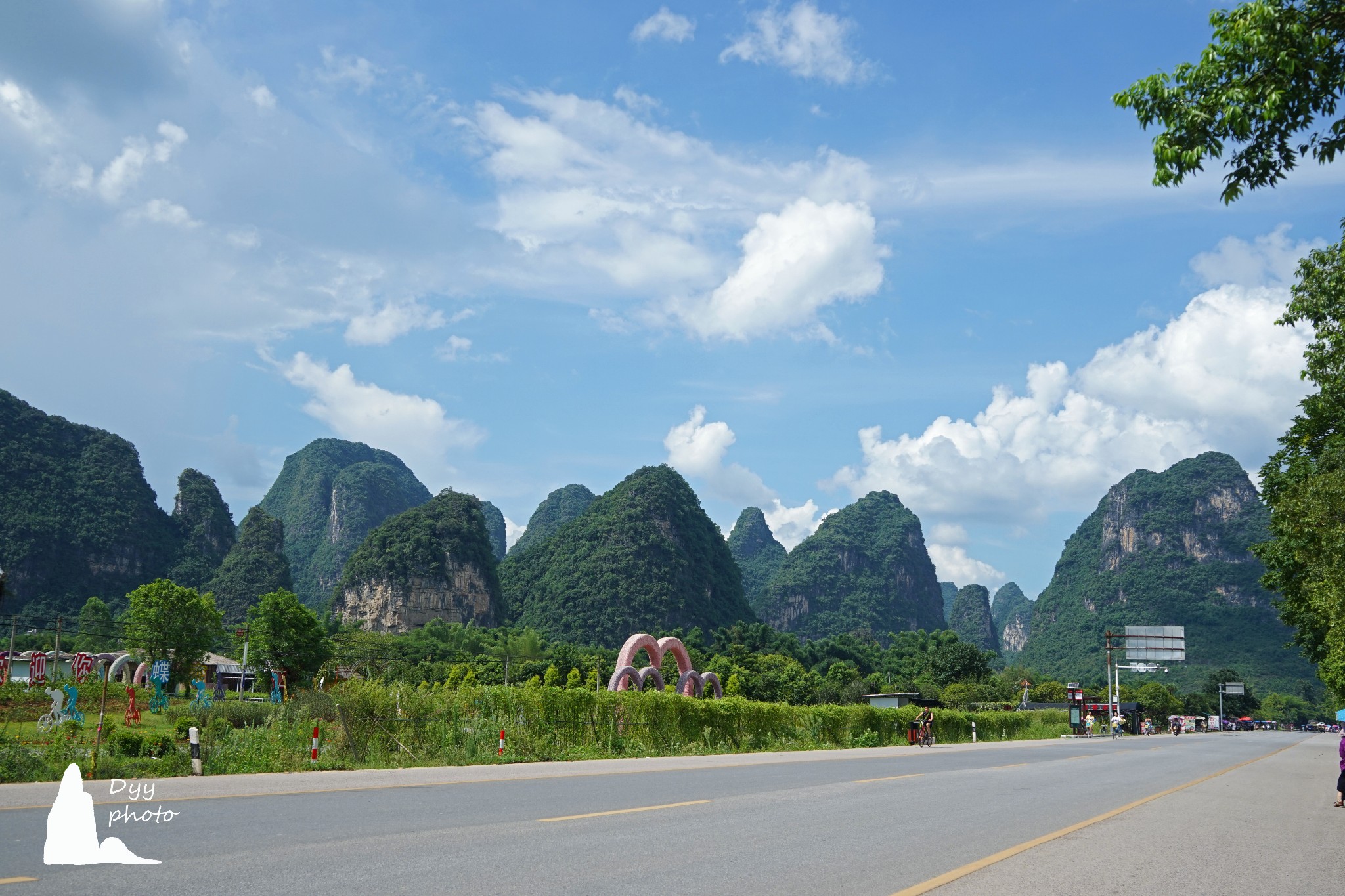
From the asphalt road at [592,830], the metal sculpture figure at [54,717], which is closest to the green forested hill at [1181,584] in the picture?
the metal sculpture figure at [54,717]

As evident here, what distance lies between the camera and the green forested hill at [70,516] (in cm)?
12675

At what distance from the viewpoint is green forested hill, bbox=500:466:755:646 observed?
491 ft

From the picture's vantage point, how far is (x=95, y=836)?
300 inches

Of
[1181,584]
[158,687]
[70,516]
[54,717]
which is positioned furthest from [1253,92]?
[1181,584]

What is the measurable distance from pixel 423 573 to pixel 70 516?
46.2 m

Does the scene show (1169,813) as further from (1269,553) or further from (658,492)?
(658,492)

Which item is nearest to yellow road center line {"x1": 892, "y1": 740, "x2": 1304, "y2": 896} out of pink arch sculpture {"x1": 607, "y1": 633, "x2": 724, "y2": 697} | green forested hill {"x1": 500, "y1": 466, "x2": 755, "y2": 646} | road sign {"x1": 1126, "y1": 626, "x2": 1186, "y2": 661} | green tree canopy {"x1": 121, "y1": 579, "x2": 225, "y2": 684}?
pink arch sculpture {"x1": 607, "y1": 633, "x2": 724, "y2": 697}

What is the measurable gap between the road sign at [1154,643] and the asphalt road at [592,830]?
195 feet

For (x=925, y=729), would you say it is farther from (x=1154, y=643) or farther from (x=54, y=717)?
(x=1154, y=643)

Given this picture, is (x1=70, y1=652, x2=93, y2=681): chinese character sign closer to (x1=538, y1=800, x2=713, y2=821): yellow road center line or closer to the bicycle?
the bicycle

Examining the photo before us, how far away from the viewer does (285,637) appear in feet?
239

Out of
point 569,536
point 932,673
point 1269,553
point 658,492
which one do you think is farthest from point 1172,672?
point 1269,553

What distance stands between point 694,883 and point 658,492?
153 m

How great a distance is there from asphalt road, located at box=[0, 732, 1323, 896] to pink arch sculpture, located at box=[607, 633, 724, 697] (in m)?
24.8
